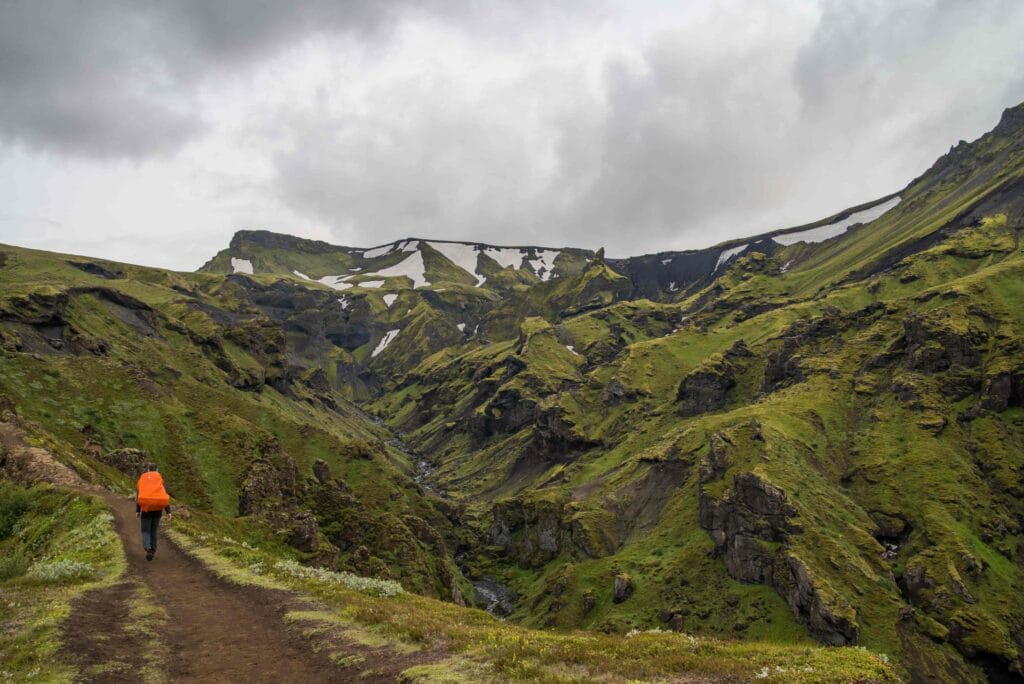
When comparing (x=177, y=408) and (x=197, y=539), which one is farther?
(x=177, y=408)

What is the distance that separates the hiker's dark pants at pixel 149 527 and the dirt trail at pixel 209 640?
162cm

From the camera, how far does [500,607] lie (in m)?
149

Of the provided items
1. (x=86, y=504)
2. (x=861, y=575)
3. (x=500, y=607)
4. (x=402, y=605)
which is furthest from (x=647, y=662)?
(x=500, y=607)

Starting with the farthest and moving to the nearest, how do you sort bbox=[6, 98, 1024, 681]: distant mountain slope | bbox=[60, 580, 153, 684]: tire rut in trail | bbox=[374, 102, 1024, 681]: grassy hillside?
1. bbox=[374, 102, 1024, 681]: grassy hillside
2. bbox=[6, 98, 1024, 681]: distant mountain slope
3. bbox=[60, 580, 153, 684]: tire rut in trail

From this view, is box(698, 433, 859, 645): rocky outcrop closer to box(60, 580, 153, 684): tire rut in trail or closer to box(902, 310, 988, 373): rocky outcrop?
box(902, 310, 988, 373): rocky outcrop

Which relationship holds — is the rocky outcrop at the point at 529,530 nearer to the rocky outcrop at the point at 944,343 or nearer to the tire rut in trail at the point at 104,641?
the rocky outcrop at the point at 944,343

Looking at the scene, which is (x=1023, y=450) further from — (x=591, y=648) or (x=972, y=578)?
(x=591, y=648)

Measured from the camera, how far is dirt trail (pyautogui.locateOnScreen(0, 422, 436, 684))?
15.9 metres

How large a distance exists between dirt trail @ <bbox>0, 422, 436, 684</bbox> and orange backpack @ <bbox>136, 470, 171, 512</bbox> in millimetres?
3053

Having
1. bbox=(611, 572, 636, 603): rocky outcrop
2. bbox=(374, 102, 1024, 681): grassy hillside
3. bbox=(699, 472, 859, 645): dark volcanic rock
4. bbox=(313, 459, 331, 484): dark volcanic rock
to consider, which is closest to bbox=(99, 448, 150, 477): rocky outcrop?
bbox=(313, 459, 331, 484): dark volcanic rock

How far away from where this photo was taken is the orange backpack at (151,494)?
2647cm

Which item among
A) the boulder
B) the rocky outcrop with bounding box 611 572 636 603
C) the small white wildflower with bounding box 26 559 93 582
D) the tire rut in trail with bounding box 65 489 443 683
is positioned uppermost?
the small white wildflower with bounding box 26 559 93 582

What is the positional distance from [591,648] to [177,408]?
10195 cm

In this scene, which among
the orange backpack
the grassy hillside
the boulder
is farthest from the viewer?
the grassy hillside
